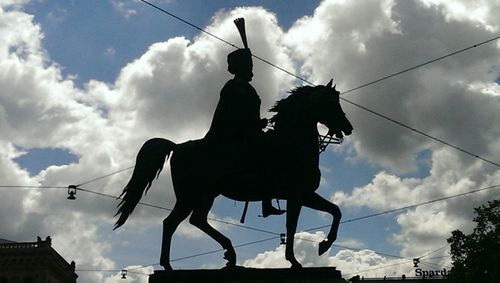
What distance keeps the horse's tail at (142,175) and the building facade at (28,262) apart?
59.2m

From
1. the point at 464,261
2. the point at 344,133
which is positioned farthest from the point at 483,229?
the point at 344,133

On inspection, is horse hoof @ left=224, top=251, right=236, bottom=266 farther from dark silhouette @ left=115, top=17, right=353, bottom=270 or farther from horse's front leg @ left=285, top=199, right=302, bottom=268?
horse's front leg @ left=285, top=199, right=302, bottom=268

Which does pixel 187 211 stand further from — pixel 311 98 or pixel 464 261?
pixel 464 261

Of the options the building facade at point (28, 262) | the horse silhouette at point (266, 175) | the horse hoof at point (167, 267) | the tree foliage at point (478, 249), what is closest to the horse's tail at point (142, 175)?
the horse silhouette at point (266, 175)

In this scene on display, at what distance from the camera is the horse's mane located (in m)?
13.3

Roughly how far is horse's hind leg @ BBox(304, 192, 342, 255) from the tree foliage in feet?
97.2

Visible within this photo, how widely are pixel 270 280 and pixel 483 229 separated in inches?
1290

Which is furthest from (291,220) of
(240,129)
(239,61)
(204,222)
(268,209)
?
(239,61)

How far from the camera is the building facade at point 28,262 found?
67.9m

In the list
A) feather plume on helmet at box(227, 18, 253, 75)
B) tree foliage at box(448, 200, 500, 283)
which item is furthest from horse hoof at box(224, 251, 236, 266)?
tree foliage at box(448, 200, 500, 283)

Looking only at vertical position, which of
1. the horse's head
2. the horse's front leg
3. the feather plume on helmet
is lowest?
the horse's front leg

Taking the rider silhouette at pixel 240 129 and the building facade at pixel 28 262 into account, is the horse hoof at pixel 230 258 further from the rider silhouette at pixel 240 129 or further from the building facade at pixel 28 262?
the building facade at pixel 28 262

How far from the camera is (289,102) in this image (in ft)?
44.0

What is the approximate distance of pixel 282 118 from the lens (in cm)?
1334
